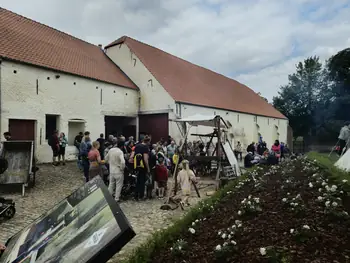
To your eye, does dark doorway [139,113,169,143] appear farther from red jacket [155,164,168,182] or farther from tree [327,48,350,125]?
tree [327,48,350,125]

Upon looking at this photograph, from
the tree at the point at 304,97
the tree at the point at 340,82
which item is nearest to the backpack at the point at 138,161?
the tree at the point at 340,82

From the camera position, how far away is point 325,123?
3183cm

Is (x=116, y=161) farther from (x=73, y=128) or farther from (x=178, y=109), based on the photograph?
(x=178, y=109)

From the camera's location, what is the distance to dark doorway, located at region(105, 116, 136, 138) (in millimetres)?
21031

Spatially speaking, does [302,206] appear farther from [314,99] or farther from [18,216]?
[314,99]

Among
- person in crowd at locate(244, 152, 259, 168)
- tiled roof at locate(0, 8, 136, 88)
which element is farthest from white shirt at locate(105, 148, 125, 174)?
tiled roof at locate(0, 8, 136, 88)

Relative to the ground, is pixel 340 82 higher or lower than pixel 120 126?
higher

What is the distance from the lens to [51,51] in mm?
16484

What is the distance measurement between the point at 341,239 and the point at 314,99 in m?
38.4

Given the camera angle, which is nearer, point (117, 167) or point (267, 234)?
point (267, 234)

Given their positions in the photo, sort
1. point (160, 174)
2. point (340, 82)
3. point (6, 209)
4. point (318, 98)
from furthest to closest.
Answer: point (318, 98) < point (340, 82) < point (160, 174) < point (6, 209)

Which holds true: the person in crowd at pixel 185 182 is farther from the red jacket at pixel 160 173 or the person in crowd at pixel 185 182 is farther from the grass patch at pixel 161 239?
the grass patch at pixel 161 239

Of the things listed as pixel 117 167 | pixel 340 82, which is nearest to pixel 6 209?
pixel 117 167

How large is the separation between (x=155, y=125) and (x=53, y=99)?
721cm
